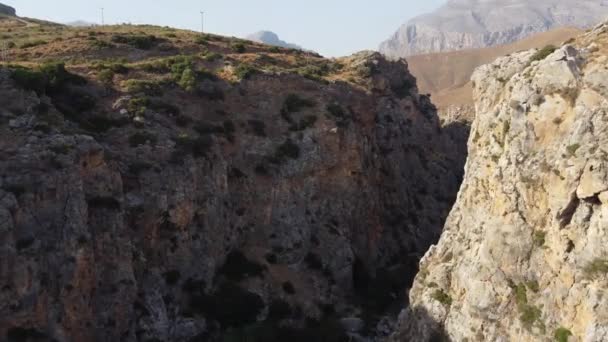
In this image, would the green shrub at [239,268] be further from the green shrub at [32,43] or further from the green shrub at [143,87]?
the green shrub at [32,43]

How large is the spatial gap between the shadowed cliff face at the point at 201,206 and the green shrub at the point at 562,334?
2005 centimetres

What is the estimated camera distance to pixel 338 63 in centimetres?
8844

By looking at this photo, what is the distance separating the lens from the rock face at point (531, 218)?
123ft

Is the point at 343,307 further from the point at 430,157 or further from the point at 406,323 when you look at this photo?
the point at 430,157

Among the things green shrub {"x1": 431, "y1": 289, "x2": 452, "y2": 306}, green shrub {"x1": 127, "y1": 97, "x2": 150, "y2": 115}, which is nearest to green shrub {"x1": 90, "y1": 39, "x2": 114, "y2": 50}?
green shrub {"x1": 127, "y1": 97, "x2": 150, "y2": 115}

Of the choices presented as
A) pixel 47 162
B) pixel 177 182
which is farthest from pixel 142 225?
pixel 47 162

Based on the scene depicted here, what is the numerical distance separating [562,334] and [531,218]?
7450mm

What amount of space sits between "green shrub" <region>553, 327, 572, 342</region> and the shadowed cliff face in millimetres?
20052

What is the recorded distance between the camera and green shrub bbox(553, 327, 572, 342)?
3725 centimetres

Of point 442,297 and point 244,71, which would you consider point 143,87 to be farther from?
point 442,297

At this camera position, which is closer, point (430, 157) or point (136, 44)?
point (136, 44)

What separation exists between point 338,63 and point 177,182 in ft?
132

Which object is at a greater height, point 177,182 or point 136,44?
point 136,44

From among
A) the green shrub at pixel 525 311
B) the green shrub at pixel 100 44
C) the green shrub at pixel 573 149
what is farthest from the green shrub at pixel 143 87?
the green shrub at pixel 573 149
